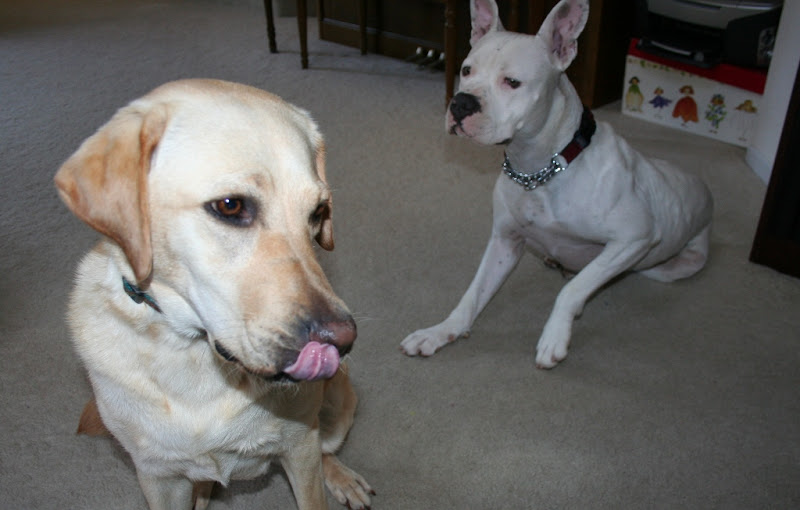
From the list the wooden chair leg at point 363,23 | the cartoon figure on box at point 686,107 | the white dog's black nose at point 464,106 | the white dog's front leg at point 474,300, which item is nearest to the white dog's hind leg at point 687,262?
the white dog's front leg at point 474,300

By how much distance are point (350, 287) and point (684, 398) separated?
43.3 inches

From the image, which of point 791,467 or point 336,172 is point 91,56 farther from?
point 791,467

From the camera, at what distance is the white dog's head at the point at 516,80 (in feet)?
6.64

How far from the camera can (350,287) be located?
2488 millimetres

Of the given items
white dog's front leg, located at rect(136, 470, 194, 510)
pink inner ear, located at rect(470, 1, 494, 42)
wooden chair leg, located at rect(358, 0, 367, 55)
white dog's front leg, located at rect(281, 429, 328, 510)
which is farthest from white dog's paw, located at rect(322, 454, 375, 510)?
wooden chair leg, located at rect(358, 0, 367, 55)

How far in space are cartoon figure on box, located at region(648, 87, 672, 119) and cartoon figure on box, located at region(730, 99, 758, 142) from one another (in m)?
0.34

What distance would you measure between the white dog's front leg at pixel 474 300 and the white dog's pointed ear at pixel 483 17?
2.05 ft

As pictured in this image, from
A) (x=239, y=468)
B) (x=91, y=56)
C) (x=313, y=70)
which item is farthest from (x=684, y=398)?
(x=91, y=56)

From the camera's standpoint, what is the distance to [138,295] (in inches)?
48.1

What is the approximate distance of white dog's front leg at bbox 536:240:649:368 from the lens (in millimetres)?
2117

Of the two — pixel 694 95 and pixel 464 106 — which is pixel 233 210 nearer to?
pixel 464 106

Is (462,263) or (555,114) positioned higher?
(555,114)

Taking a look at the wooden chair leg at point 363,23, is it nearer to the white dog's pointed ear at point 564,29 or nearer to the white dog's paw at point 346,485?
the white dog's pointed ear at point 564,29

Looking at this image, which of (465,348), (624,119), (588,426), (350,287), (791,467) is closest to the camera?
(791,467)
